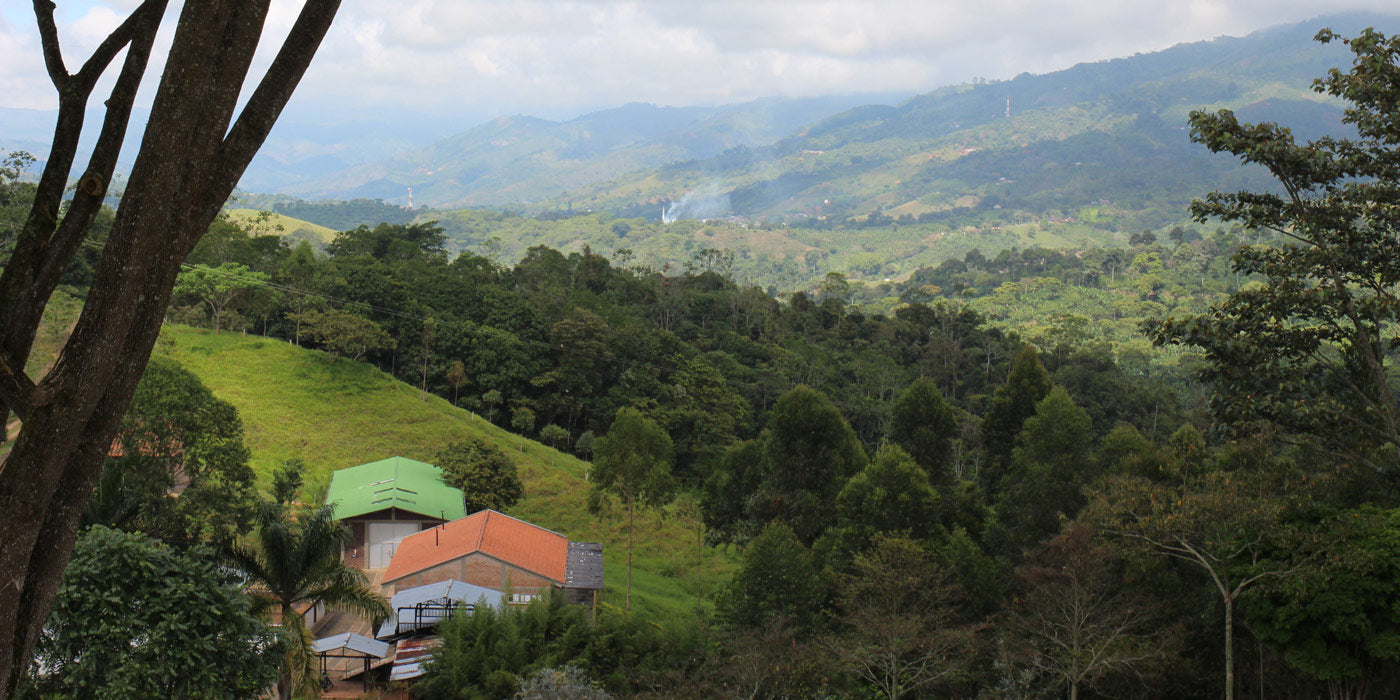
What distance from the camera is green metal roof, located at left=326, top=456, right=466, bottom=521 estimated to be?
2625 cm

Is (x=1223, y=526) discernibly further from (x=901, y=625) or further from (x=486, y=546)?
(x=486, y=546)

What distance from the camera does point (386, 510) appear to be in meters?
26.1

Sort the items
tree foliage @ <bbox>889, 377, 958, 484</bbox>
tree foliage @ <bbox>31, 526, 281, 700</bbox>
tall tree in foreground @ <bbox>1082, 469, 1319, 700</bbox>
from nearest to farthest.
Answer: tree foliage @ <bbox>31, 526, 281, 700</bbox> → tall tree in foreground @ <bbox>1082, 469, 1319, 700</bbox> → tree foliage @ <bbox>889, 377, 958, 484</bbox>

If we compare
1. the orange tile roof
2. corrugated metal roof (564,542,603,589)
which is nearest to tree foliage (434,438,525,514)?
the orange tile roof

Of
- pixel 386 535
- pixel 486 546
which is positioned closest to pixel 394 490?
pixel 386 535

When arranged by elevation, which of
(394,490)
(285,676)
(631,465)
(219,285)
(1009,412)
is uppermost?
(219,285)

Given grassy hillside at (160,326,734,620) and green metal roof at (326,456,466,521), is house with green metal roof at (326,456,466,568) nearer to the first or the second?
green metal roof at (326,456,466,521)

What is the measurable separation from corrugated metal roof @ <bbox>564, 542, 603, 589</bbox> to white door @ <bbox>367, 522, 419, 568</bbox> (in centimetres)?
497

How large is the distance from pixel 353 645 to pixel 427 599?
10.7 feet

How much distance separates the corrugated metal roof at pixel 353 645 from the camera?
15.6 meters

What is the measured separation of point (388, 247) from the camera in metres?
57.9

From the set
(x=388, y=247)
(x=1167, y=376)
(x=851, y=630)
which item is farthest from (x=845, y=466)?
(x=1167, y=376)

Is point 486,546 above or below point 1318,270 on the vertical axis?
below

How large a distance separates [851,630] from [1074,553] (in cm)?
404
